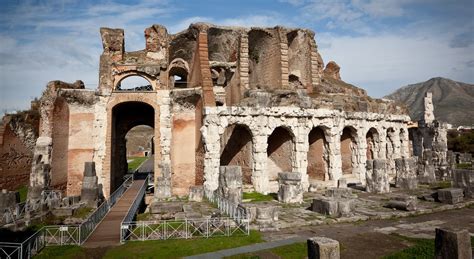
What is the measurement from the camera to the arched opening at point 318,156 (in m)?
19.2

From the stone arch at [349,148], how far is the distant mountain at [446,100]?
4742 cm

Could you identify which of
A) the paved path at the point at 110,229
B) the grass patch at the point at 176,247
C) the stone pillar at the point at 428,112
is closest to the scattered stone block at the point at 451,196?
the grass patch at the point at 176,247

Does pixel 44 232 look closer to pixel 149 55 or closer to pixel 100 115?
pixel 100 115

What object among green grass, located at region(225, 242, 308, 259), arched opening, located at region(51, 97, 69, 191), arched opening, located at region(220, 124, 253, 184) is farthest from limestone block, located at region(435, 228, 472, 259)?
arched opening, located at region(51, 97, 69, 191)

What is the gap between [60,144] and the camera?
18.0 m

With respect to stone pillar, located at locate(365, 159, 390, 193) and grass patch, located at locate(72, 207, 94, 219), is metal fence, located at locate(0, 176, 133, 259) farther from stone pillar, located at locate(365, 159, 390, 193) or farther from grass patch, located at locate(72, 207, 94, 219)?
stone pillar, located at locate(365, 159, 390, 193)

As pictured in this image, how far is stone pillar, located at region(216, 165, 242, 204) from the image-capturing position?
12.6 metres

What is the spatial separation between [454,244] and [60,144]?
1808cm

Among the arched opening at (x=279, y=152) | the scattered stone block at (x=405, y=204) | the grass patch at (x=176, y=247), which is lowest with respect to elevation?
the grass patch at (x=176, y=247)

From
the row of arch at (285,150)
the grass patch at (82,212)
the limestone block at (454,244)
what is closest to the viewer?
the limestone block at (454,244)

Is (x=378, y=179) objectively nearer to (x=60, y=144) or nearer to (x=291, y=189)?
(x=291, y=189)

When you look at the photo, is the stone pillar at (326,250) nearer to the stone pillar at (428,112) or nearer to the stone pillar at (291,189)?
the stone pillar at (291,189)

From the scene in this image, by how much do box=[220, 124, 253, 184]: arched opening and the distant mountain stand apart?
52.8m

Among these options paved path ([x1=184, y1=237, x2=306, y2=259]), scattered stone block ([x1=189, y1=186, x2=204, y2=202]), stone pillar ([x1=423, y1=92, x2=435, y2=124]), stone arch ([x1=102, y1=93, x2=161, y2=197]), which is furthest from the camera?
stone pillar ([x1=423, y1=92, x2=435, y2=124])
